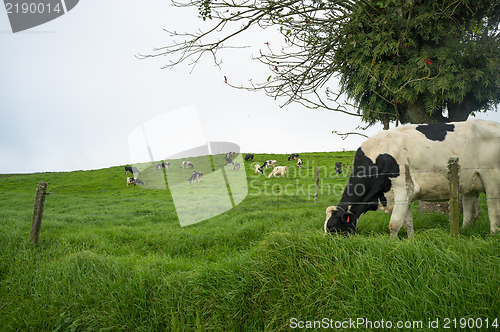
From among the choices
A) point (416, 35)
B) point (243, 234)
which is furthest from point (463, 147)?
point (243, 234)

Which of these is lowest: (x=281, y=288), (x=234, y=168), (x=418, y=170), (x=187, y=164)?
(x=281, y=288)

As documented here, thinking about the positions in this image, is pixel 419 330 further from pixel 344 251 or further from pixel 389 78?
pixel 389 78

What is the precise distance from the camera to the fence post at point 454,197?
4.56 m

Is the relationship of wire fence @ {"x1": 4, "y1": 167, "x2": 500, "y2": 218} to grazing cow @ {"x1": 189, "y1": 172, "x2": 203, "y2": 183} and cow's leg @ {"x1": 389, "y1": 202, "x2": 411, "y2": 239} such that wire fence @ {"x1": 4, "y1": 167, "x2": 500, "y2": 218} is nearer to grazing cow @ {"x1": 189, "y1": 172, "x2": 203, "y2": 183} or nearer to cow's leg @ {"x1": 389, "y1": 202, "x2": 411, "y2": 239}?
cow's leg @ {"x1": 389, "y1": 202, "x2": 411, "y2": 239}

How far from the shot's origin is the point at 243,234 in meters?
8.20

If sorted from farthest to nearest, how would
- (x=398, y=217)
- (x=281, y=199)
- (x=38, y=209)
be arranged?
1. (x=281, y=199)
2. (x=38, y=209)
3. (x=398, y=217)

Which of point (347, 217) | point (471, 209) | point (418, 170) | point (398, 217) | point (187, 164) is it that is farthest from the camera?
point (187, 164)

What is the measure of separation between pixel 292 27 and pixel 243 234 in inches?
206

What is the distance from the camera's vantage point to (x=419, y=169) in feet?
19.5

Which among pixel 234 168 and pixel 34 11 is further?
pixel 234 168

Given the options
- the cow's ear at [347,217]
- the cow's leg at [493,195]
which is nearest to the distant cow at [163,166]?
the cow's ear at [347,217]

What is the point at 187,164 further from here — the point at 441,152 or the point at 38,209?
the point at 441,152

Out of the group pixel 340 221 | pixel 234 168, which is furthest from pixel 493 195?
pixel 234 168

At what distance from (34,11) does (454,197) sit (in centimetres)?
918
